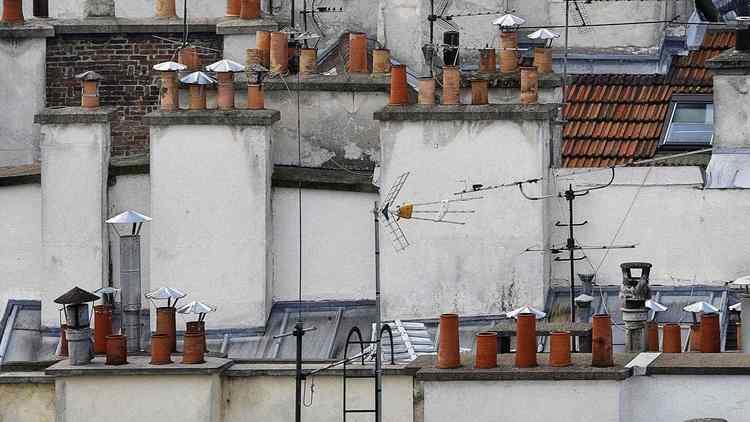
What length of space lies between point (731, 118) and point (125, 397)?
1158 cm

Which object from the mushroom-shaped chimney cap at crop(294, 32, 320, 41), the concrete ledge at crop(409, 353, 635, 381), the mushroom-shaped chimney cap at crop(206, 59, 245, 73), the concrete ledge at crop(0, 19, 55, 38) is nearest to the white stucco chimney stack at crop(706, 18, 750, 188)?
the mushroom-shaped chimney cap at crop(294, 32, 320, 41)

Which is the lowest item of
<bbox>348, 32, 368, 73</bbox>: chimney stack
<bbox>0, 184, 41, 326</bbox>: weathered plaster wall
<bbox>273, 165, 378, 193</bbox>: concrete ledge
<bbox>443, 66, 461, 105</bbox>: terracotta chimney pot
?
<bbox>0, 184, 41, 326</bbox>: weathered plaster wall

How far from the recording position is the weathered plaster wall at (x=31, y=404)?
45.2 m

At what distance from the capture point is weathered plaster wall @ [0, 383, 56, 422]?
148 ft

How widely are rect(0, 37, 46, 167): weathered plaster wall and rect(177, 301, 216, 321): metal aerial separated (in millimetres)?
6764

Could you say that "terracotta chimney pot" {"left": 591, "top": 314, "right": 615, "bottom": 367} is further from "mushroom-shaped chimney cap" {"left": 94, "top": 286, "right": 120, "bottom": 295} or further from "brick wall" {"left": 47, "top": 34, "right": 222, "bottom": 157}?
"brick wall" {"left": 47, "top": 34, "right": 222, "bottom": 157}

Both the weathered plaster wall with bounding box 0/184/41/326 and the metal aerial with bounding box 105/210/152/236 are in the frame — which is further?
the weathered plaster wall with bounding box 0/184/41/326

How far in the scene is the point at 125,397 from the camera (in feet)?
148

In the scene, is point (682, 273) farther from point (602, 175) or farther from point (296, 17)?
point (296, 17)

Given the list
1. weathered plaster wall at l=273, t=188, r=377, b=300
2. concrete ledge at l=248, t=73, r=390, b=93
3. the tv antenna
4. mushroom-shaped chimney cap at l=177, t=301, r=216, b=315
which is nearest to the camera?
mushroom-shaped chimney cap at l=177, t=301, r=216, b=315

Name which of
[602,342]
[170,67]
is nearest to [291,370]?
[602,342]

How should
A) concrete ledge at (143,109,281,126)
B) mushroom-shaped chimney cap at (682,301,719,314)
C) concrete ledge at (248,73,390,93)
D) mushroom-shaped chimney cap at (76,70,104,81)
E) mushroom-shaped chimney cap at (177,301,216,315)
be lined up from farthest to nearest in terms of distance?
mushroom-shaped chimney cap at (76,70,104,81) < concrete ledge at (248,73,390,93) < concrete ledge at (143,109,281,126) < mushroom-shaped chimney cap at (177,301,216,315) < mushroom-shaped chimney cap at (682,301,719,314)

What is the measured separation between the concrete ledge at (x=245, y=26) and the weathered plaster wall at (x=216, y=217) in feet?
15.5

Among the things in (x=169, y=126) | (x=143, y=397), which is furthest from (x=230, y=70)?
(x=143, y=397)
